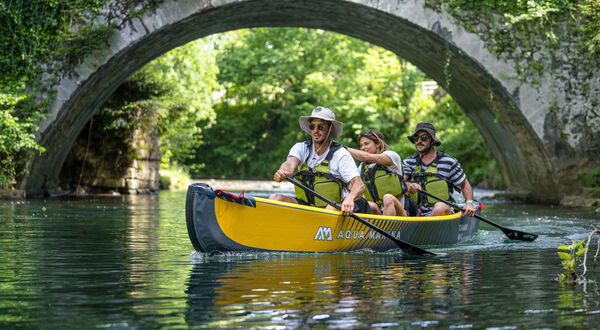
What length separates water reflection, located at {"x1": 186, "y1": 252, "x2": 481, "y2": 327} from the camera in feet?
11.9

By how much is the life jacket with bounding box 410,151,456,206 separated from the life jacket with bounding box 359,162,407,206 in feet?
2.42

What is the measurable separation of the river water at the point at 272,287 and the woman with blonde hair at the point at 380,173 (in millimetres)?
544

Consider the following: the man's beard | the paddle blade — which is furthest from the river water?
the man's beard

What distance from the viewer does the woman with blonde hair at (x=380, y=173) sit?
6.97 metres

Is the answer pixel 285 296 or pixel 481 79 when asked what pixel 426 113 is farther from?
pixel 285 296

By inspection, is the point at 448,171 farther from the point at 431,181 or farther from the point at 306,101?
the point at 306,101

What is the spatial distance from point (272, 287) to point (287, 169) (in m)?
1.75

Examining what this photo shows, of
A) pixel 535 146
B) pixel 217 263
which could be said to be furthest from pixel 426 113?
pixel 217 263

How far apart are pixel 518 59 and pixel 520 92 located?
54 cm

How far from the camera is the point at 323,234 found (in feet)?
20.3

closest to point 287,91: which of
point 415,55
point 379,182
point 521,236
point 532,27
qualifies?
point 415,55

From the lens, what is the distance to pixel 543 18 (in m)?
12.2

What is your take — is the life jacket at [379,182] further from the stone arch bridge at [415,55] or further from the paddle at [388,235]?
the stone arch bridge at [415,55]

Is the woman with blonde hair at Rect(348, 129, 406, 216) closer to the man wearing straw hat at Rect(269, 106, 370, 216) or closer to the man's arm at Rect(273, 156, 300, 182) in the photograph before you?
the man wearing straw hat at Rect(269, 106, 370, 216)
